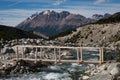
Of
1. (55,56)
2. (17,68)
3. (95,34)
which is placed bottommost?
(17,68)

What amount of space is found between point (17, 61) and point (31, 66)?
2.10m

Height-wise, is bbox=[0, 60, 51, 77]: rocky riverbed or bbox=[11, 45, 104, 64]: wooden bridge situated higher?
bbox=[11, 45, 104, 64]: wooden bridge

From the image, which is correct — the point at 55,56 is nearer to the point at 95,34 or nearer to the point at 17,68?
the point at 17,68

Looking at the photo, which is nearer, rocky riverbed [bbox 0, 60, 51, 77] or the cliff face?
rocky riverbed [bbox 0, 60, 51, 77]

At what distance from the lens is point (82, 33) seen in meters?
116

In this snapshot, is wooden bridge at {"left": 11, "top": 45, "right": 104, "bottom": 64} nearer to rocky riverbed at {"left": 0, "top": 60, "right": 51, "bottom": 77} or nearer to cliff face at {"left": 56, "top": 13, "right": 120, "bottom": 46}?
rocky riverbed at {"left": 0, "top": 60, "right": 51, "bottom": 77}

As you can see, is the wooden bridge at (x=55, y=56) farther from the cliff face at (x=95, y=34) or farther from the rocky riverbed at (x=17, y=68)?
the cliff face at (x=95, y=34)

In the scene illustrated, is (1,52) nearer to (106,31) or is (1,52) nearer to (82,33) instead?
(106,31)

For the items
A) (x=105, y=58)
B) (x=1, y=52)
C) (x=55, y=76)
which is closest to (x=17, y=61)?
(x=55, y=76)

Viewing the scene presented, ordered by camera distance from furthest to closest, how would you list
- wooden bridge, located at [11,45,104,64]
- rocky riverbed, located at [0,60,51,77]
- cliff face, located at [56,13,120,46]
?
cliff face, located at [56,13,120,46]
rocky riverbed, located at [0,60,51,77]
wooden bridge, located at [11,45,104,64]

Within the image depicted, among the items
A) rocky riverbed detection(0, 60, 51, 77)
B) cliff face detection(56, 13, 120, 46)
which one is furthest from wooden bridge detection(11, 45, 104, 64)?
cliff face detection(56, 13, 120, 46)

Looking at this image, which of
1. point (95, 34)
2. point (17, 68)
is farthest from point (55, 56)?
point (95, 34)

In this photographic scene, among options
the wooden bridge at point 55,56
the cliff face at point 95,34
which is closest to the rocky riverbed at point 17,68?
the wooden bridge at point 55,56

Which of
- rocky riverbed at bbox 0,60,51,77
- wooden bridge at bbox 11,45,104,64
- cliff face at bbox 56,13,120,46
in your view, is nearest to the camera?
wooden bridge at bbox 11,45,104,64
